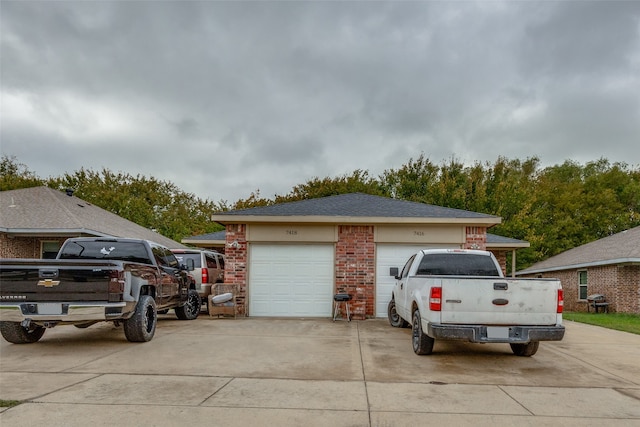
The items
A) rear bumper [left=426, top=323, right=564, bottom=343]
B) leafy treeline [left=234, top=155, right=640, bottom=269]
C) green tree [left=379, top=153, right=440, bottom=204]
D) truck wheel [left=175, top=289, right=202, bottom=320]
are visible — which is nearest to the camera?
rear bumper [left=426, top=323, right=564, bottom=343]

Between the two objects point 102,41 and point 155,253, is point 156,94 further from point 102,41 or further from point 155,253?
point 155,253

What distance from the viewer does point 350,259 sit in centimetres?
1330

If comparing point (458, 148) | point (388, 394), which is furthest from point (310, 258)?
point (458, 148)

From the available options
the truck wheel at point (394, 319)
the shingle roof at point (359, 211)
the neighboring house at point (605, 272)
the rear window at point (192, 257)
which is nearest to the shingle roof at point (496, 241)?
the rear window at point (192, 257)

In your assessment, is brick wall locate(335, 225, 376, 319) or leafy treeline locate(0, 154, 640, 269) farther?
leafy treeline locate(0, 154, 640, 269)

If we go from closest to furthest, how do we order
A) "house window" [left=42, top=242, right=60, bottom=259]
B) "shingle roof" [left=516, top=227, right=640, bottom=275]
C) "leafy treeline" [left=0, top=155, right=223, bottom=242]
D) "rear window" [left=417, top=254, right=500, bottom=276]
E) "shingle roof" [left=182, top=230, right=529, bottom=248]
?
1. "rear window" [left=417, top=254, right=500, bottom=276]
2. "shingle roof" [left=182, top=230, right=529, bottom=248]
3. "house window" [left=42, top=242, right=60, bottom=259]
4. "shingle roof" [left=516, top=227, right=640, bottom=275]
5. "leafy treeline" [left=0, top=155, right=223, bottom=242]

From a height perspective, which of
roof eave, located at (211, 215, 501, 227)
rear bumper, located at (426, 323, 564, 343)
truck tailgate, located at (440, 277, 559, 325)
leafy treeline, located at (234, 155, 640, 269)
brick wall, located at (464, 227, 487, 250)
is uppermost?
leafy treeline, located at (234, 155, 640, 269)

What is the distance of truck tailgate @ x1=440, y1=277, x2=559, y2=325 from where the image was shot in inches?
273

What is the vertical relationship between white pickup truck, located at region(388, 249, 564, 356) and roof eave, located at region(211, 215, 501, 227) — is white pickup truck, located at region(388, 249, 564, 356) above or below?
below

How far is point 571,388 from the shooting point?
231 inches

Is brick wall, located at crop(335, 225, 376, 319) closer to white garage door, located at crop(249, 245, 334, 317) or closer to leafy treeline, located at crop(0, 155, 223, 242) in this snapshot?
white garage door, located at crop(249, 245, 334, 317)

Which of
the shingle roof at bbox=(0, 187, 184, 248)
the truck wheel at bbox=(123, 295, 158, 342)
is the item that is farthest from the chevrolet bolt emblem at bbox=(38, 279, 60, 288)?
the shingle roof at bbox=(0, 187, 184, 248)

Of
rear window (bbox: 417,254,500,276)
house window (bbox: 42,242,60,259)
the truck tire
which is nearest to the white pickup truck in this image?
rear window (bbox: 417,254,500,276)

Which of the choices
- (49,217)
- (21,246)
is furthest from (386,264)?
(21,246)
